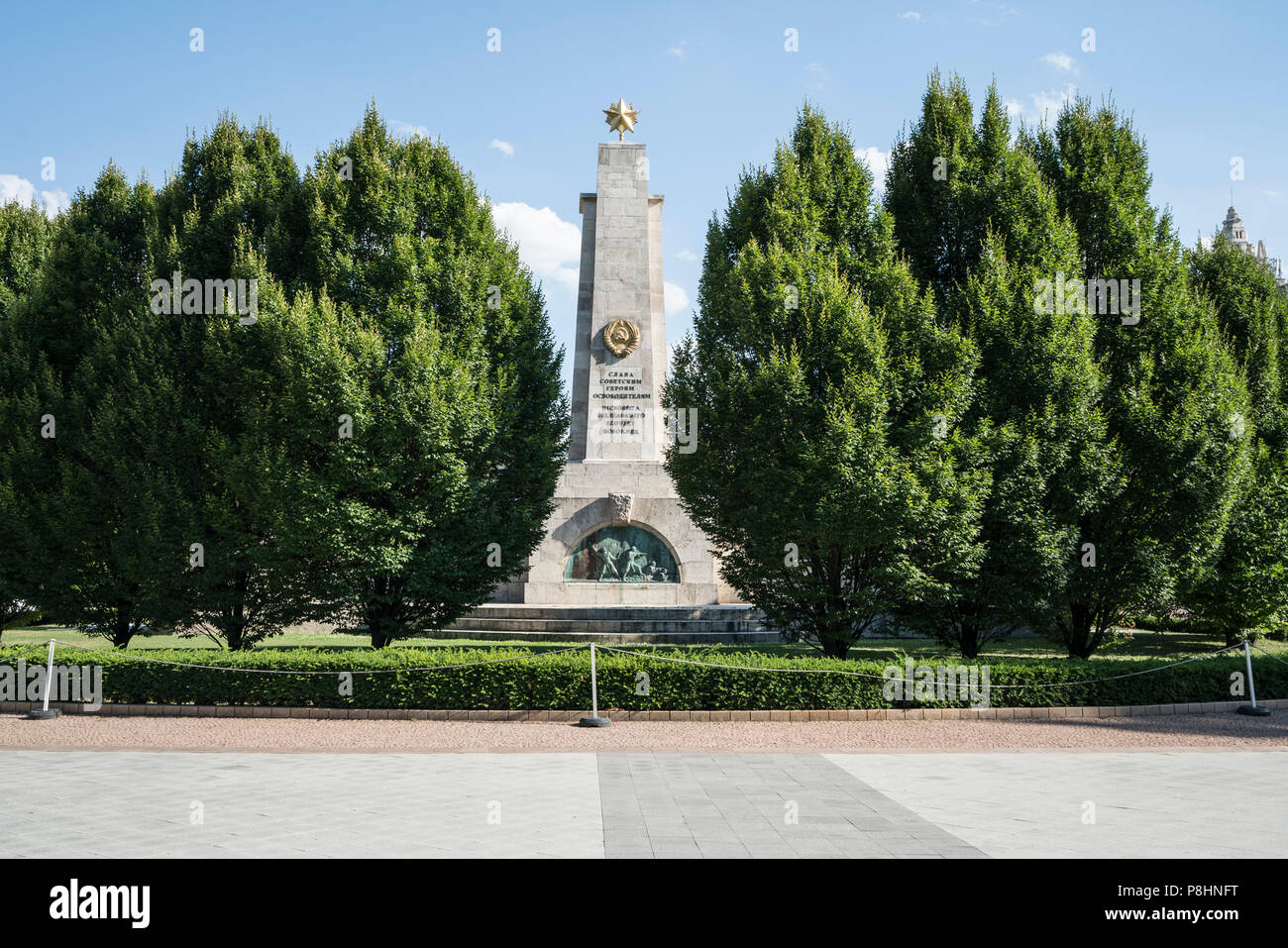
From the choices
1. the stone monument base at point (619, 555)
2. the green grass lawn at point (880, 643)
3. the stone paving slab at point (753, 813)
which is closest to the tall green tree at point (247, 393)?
the green grass lawn at point (880, 643)

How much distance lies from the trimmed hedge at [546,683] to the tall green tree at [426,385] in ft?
9.65

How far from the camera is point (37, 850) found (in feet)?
25.1

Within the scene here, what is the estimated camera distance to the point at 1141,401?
1997cm

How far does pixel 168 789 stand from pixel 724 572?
13.0 m

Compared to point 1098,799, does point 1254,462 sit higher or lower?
higher

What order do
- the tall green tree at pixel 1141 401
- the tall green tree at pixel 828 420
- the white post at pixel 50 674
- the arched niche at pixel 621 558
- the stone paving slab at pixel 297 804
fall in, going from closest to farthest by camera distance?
the stone paving slab at pixel 297 804, the white post at pixel 50 674, the tall green tree at pixel 828 420, the tall green tree at pixel 1141 401, the arched niche at pixel 621 558

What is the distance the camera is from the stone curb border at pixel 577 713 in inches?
615

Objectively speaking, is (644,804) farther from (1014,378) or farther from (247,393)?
(247,393)

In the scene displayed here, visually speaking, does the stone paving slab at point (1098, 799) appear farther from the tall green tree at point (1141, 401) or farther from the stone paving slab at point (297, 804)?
the tall green tree at point (1141, 401)

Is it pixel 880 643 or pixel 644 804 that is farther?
pixel 880 643

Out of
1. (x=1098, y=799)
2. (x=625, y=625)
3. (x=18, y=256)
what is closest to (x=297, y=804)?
(x=1098, y=799)

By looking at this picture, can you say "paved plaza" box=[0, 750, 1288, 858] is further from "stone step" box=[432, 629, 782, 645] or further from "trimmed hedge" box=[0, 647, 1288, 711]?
"stone step" box=[432, 629, 782, 645]

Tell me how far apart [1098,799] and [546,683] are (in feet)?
29.8

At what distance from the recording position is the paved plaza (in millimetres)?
7945
